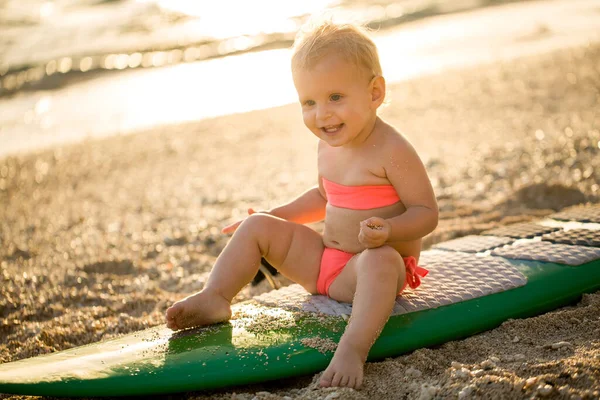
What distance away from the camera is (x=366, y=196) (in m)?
2.77

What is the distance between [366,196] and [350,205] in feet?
0.25

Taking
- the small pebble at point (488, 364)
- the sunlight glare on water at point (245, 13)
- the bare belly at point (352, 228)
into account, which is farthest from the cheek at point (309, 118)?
the sunlight glare on water at point (245, 13)

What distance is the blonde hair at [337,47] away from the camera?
258 centimetres

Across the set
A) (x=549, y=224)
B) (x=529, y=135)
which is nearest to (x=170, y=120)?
(x=529, y=135)

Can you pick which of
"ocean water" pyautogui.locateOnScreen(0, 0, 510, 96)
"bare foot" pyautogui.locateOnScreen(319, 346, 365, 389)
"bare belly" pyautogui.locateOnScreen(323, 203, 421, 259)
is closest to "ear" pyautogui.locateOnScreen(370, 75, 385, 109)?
"bare belly" pyautogui.locateOnScreen(323, 203, 421, 259)

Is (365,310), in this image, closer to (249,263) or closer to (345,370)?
(345,370)

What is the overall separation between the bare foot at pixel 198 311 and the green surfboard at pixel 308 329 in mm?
39

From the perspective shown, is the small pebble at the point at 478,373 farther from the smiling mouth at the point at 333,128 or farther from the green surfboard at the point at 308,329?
the smiling mouth at the point at 333,128

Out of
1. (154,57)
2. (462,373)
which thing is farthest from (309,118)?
(154,57)

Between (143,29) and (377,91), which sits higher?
(143,29)

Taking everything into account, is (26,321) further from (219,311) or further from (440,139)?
(440,139)

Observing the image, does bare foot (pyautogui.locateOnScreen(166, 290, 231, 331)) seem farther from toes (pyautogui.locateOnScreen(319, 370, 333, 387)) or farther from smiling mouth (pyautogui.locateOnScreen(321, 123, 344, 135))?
smiling mouth (pyautogui.locateOnScreen(321, 123, 344, 135))

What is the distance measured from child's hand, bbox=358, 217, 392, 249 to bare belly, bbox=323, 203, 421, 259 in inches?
9.2

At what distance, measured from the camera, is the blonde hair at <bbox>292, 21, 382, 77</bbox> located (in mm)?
2583
